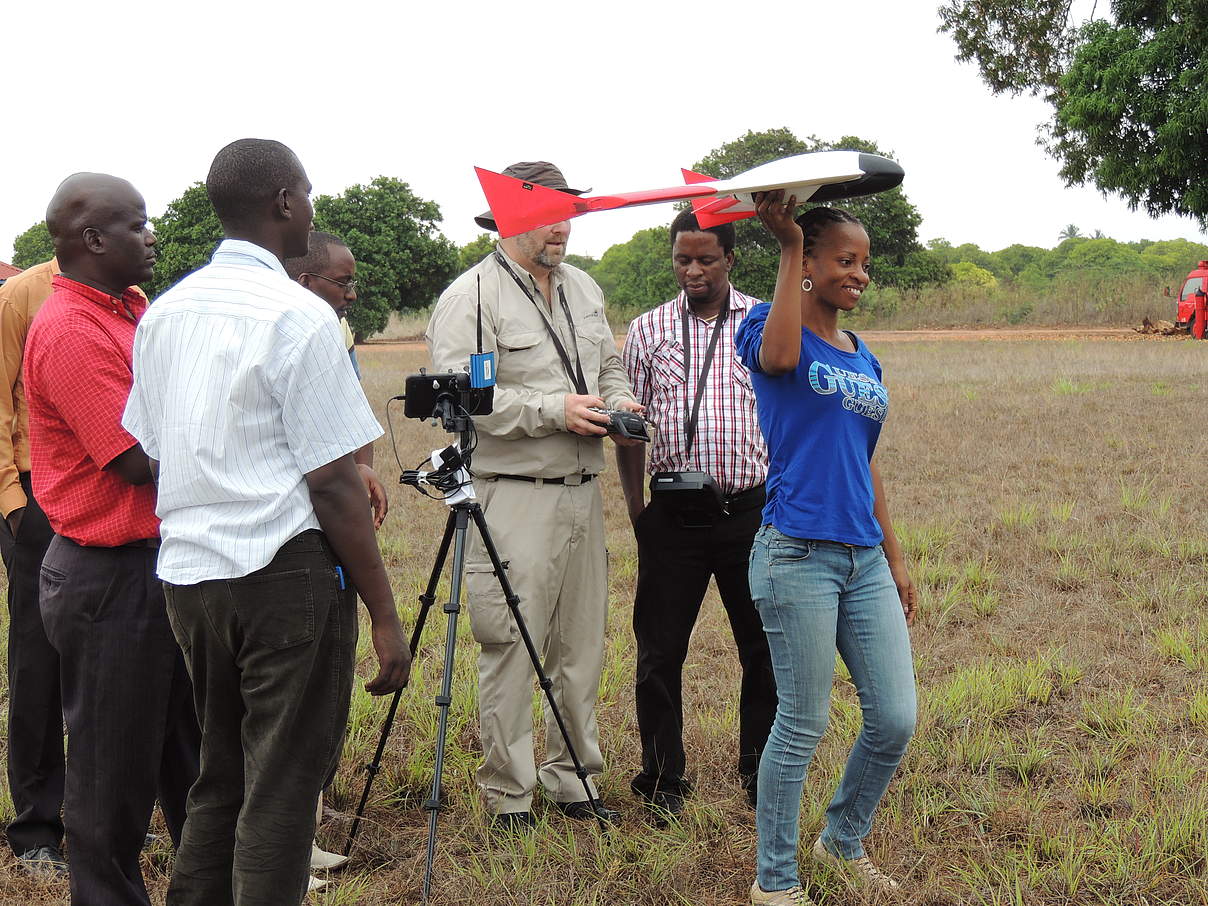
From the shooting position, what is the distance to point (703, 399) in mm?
3840

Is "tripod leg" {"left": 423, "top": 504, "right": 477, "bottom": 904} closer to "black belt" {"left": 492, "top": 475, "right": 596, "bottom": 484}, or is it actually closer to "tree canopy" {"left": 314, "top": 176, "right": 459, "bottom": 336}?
"black belt" {"left": 492, "top": 475, "right": 596, "bottom": 484}

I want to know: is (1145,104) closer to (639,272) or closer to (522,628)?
(522,628)

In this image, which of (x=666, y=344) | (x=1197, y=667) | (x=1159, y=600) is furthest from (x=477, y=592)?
(x=1159, y=600)

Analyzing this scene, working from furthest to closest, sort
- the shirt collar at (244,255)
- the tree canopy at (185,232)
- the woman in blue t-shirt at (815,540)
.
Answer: the tree canopy at (185,232) → the woman in blue t-shirt at (815,540) → the shirt collar at (244,255)

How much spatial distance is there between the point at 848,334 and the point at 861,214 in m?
31.4

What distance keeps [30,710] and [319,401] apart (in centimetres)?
189

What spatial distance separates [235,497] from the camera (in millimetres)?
2150

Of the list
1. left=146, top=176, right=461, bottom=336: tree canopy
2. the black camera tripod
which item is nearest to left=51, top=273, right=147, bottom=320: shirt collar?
the black camera tripod

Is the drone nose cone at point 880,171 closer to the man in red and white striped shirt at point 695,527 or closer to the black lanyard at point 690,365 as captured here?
the man in red and white striped shirt at point 695,527

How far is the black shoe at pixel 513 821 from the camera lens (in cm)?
348

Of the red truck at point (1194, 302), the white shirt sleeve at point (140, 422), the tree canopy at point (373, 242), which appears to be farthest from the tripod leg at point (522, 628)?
the tree canopy at point (373, 242)

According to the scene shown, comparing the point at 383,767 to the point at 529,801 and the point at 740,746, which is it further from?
the point at 740,746

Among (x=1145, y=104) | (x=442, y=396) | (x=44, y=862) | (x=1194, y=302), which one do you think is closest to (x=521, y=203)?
(x=442, y=396)

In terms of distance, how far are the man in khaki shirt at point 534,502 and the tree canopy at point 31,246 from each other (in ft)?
207
